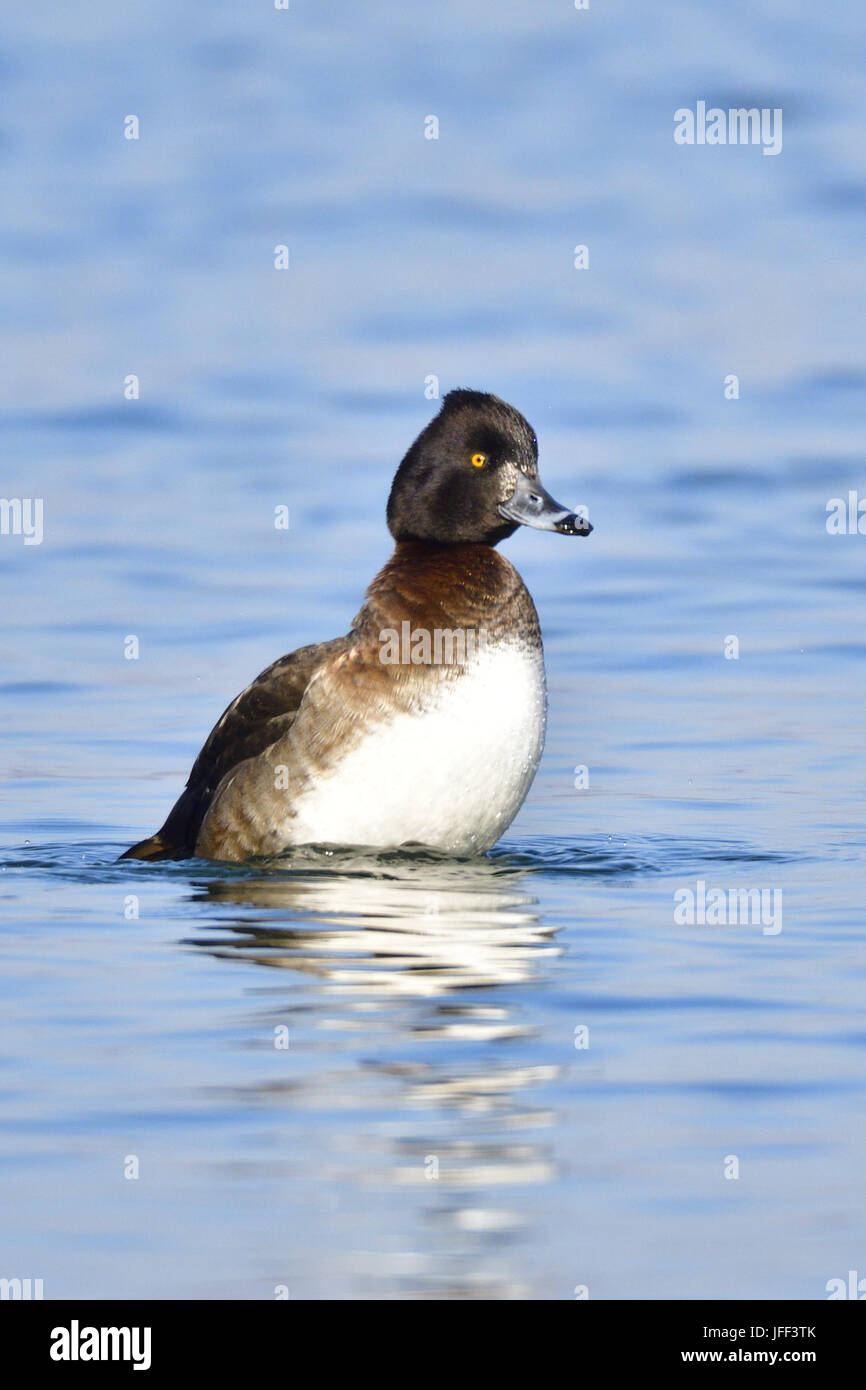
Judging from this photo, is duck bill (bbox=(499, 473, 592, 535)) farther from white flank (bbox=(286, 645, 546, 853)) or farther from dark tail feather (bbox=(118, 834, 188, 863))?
dark tail feather (bbox=(118, 834, 188, 863))

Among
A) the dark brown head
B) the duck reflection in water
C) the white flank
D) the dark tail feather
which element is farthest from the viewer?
the dark tail feather

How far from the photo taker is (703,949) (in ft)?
28.4

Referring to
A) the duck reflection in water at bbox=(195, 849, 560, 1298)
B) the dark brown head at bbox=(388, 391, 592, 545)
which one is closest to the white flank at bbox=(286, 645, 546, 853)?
the duck reflection in water at bbox=(195, 849, 560, 1298)

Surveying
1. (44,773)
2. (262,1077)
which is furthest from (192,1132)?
(44,773)

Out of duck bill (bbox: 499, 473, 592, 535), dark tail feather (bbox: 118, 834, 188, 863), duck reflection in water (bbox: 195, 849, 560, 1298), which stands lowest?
duck reflection in water (bbox: 195, 849, 560, 1298)

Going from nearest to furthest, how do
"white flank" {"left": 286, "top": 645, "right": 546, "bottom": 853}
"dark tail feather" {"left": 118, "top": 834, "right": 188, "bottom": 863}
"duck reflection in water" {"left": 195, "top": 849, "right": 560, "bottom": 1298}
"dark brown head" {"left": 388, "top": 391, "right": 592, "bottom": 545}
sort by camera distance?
"duck reflection in water" {"left": 195, "top": 849, "right": 560, "bottom": 1298} < "white flank" {"left": 286, "top": 645, "right": 546, "bottom": 853} < "dark brown head" {"left": 388, "top": 391, "right": 592, "bottom": 545} < "dark tail feather" {"left": 118, "top": 834, "right": 188, "bottom": 863}

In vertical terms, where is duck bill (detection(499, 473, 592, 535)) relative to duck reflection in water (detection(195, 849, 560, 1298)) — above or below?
above

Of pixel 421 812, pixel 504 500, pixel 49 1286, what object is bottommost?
pixel 49 1286

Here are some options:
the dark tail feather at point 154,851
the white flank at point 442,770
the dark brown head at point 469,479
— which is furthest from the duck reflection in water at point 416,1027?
the dark brown head at point 469,479

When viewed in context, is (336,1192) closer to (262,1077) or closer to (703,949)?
(262,1077)

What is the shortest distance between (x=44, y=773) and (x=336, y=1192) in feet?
22.0

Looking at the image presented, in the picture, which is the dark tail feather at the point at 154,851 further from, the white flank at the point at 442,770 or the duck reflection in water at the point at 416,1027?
the white flank at the point at 442,770

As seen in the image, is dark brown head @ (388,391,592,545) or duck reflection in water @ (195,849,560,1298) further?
dark brown head @ (388,391,592,545)

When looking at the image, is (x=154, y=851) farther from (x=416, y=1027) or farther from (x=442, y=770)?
(x=416, y=1027)
